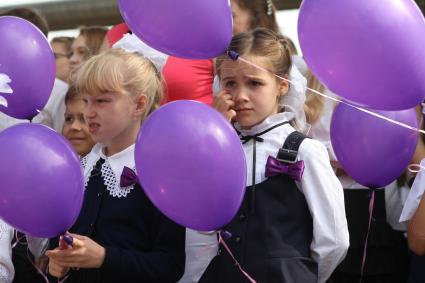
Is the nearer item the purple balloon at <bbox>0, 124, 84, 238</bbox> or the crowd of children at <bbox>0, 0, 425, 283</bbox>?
the purple balloon at <bbox>0, 124, 84, 238</bbox>

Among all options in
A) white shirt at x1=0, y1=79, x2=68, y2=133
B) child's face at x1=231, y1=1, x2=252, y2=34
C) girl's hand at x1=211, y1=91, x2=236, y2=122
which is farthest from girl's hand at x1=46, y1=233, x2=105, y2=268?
child's face at x1=231, y1=1, x2=252, y2=34

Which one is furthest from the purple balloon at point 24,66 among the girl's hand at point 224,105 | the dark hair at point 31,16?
the dark hair at point 31,16

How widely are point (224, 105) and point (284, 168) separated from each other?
29 centimetres

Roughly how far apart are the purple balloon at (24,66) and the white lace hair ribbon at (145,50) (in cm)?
39

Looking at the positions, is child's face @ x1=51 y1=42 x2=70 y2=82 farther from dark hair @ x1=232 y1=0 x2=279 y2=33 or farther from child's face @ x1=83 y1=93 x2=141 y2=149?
child's face @ x1=83 y1=93 x2=141 y2=149

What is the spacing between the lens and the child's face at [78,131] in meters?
3.63

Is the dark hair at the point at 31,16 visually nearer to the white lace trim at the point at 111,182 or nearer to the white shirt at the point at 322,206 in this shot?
the white lace trim at the point at 111,182

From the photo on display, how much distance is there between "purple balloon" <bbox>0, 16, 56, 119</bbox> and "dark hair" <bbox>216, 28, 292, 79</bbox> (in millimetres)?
605

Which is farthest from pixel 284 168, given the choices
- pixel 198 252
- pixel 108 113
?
pixel 108 113

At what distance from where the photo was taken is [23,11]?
4180 mm

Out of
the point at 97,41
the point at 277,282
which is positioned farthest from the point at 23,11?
the point at 277,282

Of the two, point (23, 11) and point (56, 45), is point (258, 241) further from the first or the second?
point (56, 45)

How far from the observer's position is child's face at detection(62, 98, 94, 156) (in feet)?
11.9

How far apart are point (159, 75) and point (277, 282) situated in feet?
3.04
